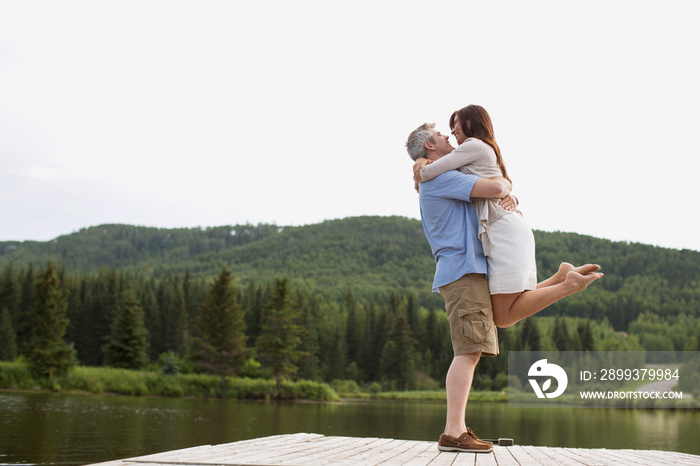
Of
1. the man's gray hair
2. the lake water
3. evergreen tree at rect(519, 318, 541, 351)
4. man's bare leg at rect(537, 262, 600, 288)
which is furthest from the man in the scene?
evergreen tree at rect(519, 318, 541, 351)

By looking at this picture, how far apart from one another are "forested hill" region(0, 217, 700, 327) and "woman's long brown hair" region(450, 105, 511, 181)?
8602cm

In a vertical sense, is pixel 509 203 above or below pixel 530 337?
above

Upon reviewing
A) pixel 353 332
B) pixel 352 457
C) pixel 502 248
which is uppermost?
pixel 502 248

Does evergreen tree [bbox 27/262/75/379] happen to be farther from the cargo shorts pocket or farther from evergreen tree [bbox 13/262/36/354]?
the cargo shorts pocket

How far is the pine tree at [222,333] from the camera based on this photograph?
50.2 meters

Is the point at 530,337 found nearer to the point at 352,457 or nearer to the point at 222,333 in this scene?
the point at 222,333

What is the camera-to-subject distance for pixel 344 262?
142625mm

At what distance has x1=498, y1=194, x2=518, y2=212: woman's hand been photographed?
446 cm

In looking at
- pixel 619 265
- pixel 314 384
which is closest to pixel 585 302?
pixel 619 265

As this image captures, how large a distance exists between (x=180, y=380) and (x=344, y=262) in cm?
9627

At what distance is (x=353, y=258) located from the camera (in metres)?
144

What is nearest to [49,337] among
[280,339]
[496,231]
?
[280,339]

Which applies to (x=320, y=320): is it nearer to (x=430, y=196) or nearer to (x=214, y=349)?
(x=214, y=349)

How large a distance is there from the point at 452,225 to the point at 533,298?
71 centimetres
